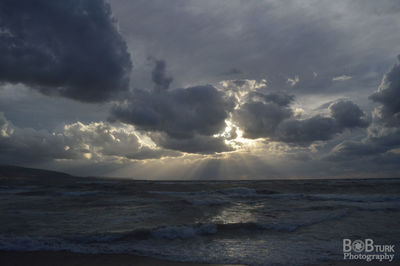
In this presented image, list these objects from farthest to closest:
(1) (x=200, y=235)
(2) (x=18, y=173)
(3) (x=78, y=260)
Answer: (2) (x=18, y=173) < (1) (x=200, y=235) < (3) (x=78, y=260)

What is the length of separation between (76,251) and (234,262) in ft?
18.4

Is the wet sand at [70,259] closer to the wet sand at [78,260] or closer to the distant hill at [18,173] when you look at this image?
the wet sand at [78,260]

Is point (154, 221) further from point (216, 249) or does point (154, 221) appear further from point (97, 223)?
point (216, 249)

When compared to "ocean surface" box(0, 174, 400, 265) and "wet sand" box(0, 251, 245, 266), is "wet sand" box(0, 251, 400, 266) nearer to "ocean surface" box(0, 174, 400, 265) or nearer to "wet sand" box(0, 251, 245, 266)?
"wet sand" box(0, 251, 245, 266)

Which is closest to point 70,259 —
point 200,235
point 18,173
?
point 200,235

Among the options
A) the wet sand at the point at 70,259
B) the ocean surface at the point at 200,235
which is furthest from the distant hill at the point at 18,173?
the wet sand at the point at 70,259

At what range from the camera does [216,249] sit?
8.36 metres

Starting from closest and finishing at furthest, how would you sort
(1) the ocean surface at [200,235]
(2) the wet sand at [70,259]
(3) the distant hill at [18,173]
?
1. (2) the wet sand at [70,259]
2. (1) the ocean surface at [200,235]
3. (3) the distant hill at [18,173]

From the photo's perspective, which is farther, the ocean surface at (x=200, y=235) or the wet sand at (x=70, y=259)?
the ocean surface at (x=200, y=235)

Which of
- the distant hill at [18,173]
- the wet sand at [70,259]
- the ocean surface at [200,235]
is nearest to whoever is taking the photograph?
the wet sand at [70,259]

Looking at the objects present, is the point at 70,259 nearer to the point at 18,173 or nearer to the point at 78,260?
the point at 78,260

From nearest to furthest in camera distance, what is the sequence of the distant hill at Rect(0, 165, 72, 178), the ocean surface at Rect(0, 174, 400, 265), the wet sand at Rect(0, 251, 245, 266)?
the wet sand at Rect(0, 251, 245, 266), the ocean surface at Rect(0, 174, 400, 265), the distant hill at Rect(0, 165, 72, 178)

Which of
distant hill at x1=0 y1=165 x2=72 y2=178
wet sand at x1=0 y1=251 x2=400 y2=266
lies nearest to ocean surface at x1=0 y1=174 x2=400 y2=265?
wet sand at x1=0 y1=251 x2=400 y2=266

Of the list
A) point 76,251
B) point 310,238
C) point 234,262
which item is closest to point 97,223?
point 76,251
